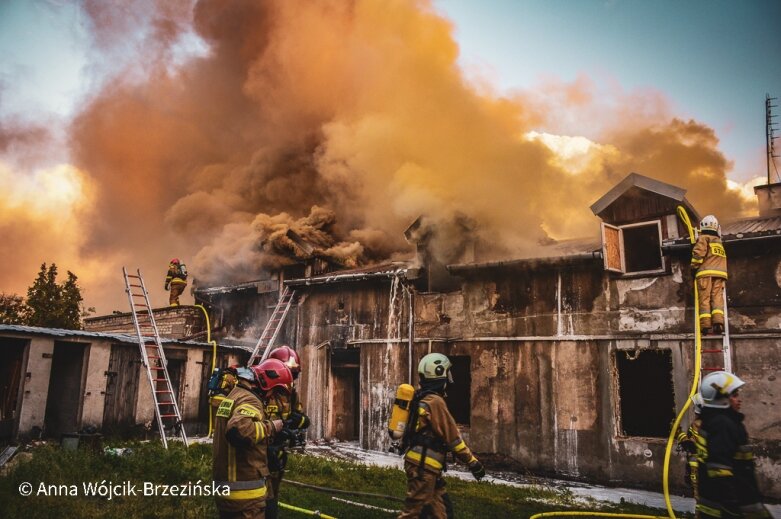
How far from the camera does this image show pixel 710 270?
9344 mm

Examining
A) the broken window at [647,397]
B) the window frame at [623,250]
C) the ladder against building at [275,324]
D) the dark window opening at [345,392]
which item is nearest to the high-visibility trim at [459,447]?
the window frame at [623,250]

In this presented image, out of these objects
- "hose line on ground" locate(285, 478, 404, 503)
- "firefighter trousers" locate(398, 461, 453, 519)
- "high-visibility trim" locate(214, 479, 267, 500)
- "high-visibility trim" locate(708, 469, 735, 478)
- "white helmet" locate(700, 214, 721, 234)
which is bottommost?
"hose line on ground" locate(285, 478, 404, 503)

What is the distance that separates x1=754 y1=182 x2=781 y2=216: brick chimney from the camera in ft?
51.1

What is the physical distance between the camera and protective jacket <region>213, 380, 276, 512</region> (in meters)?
4.16

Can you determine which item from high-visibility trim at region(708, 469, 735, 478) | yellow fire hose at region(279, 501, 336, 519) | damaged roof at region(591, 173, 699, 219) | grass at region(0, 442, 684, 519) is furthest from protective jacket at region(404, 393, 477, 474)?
damaged roof at region(591, 173, 699, 219)

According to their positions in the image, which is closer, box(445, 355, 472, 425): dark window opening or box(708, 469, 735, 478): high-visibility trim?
box(708, 469, 735, 478): high-visibility trim

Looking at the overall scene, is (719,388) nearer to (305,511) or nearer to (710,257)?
(305,511)

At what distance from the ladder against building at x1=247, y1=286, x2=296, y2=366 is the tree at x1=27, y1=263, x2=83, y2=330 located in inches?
693

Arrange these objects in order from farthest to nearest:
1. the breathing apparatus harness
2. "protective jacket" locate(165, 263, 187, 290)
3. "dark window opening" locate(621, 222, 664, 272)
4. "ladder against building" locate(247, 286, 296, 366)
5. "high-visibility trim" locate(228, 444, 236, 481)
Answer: "protective jacket" locate(165, 263, 187, 290), "ladder against building" locate(247, 286, 296, 366), "dark window opening" locate(621, 222, 664, 272), the breathing apparatus harness, "high-visibility trim" locate(228, 444, 236, 481)

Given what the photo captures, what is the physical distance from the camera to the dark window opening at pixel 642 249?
41.2ft

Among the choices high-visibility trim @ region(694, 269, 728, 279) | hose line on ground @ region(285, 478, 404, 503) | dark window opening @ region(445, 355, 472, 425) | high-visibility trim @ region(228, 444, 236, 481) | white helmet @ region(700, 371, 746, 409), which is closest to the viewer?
high-visibility trim @ region(228, 444, 236, 481)

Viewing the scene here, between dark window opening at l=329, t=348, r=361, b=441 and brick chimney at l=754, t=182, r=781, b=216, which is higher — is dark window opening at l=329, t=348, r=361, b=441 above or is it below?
below

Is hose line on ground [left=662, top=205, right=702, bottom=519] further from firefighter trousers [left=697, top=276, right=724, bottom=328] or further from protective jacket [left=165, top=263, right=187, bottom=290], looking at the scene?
protective jacket [left=165, top=263, right=187, bottom=290]

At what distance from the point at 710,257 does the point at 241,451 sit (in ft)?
29.0
